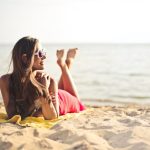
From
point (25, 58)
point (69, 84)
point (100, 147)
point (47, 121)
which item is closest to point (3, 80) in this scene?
point (25, 58)

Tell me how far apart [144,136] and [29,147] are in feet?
3.77

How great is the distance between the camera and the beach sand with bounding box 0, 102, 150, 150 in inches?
146

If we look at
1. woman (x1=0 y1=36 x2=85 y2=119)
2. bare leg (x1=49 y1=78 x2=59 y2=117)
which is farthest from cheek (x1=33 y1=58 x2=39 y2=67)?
bare leg (x1=49 y1=78 x2=59 y2=117)

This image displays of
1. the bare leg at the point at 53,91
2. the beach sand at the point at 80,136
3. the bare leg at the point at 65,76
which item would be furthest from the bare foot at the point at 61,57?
the beach sand at the point at 80,136

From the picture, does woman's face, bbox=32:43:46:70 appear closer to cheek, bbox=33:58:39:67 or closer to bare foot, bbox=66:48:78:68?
cheek, bbox=33:58:39:67

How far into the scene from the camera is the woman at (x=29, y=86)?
16.0 ft

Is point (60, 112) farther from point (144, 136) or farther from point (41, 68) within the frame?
point (144, 136)

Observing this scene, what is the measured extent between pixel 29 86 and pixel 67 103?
0.79 m

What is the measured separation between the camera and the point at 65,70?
5.80 metres

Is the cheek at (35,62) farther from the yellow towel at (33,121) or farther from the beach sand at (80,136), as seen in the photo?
the beach sand at (80,136)

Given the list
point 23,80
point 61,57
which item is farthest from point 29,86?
point 61,57

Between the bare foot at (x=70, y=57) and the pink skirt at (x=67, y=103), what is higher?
the bare foot at (x=70, y=57)

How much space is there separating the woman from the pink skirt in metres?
0.20

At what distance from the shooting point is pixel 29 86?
5.00m
